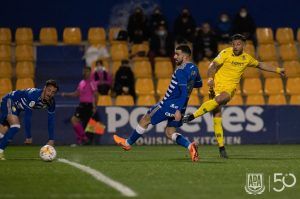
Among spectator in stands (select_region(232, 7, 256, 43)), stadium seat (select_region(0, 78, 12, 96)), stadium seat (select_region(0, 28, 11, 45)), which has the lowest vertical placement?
stadium seat (select_region(0, 78, 12, 96))

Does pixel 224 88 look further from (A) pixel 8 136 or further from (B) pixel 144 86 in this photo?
(B) pixel 144 86

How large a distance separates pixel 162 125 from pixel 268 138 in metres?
2.85

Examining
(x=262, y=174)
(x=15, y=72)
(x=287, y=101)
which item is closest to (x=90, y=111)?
(x=15, y=72)

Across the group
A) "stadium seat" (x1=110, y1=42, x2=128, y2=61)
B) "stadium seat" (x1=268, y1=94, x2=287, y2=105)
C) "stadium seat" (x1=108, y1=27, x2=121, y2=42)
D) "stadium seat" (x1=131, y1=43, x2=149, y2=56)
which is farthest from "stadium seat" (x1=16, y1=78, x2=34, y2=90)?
"stadium seat" (x1=268, y1=94, x2=287, y2=105)

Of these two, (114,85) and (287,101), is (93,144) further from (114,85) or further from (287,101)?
(287,101)

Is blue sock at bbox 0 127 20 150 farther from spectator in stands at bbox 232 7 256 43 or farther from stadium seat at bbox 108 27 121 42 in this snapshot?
spectator in stands at bbox 232 7 256 43

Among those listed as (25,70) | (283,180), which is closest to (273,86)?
(25,70)

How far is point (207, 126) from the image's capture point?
21.2 metres

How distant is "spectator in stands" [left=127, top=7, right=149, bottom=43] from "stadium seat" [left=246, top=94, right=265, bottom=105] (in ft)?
12.5

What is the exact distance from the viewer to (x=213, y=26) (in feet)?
85.9

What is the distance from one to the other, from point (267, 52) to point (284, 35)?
124 centimetres

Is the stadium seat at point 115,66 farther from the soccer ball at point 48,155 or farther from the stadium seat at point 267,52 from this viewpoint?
the soccer ball at point 48,155

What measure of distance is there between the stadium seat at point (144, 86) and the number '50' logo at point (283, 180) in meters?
11.8

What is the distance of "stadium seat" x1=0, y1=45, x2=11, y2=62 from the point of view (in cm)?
2339
